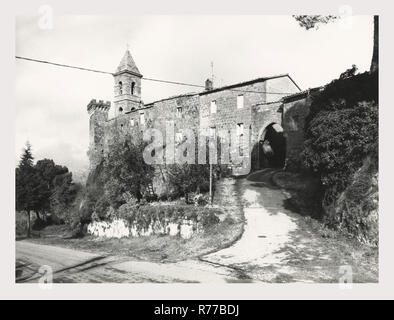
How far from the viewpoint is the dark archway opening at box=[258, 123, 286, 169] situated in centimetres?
3253

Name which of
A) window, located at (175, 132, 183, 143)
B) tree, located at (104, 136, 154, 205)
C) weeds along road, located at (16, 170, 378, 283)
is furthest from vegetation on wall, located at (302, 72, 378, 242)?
window, located at (175, 132, 183, 143)

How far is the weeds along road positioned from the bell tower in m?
36.0

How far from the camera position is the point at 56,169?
2060 inches

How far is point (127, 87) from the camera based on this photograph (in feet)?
169

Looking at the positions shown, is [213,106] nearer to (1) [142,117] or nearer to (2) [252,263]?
(1) [142,117]

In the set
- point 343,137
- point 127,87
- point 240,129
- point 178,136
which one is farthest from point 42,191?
point 343,137

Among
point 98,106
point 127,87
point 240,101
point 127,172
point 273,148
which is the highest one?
point 127,87

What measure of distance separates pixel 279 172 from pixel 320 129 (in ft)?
41.6

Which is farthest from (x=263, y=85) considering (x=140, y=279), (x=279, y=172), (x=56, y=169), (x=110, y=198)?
(x=56, y=169)

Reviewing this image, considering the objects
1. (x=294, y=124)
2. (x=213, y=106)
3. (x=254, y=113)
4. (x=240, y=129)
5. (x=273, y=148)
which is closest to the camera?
(x=294, y=124)

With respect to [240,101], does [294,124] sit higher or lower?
lower

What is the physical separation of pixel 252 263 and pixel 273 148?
2243 centimetres
